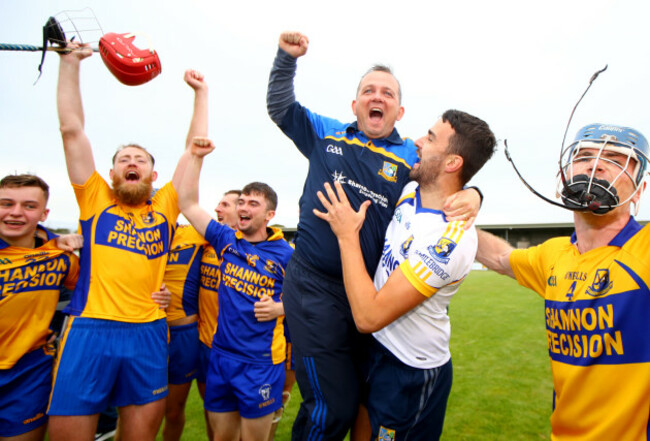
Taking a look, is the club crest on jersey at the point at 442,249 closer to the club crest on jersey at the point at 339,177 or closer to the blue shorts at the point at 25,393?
the club crest on jersey at the point at 339,177

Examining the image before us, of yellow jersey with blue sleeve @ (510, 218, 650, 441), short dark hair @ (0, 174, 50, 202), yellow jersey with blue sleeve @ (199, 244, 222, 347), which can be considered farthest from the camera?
yellow jersey with blue sleeve @ (199, 244, 222, 347)

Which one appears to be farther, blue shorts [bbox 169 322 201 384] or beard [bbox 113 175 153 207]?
blue shorts [bbox 169 322 201 384]

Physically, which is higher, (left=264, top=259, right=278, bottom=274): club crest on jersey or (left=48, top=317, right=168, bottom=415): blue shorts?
(left=264, top=259, right=278, bottom=274): club crest on jersey

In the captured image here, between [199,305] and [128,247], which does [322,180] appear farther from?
[199,305]

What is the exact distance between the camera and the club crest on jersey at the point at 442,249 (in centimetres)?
191

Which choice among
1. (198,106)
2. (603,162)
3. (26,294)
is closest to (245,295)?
(26,294)

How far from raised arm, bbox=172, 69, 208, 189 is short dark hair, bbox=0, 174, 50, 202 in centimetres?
101

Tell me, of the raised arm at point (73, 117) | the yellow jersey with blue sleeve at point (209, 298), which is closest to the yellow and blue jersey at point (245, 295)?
the yellow jersey with blue sleeve at point (209, 298)

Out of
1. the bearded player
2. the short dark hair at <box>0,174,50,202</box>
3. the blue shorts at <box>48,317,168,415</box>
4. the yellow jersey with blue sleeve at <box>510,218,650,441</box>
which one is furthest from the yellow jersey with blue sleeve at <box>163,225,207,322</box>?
the yellow jersey with blue sleeve at <box>510,218,650,441</box>

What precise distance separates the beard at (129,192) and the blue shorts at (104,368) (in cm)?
97

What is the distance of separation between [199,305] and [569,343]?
3.68 m

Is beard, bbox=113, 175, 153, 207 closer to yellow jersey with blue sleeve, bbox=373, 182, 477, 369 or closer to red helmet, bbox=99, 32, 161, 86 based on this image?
red helmet, bbox=99, 32, 161, 86

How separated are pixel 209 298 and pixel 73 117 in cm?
226

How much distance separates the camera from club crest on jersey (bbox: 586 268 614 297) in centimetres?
171
